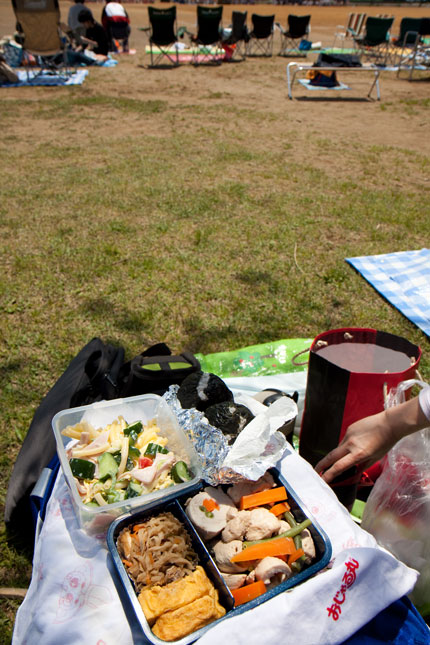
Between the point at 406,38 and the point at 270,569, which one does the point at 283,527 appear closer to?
the point at 270,569

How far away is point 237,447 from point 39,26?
1227 centimetres

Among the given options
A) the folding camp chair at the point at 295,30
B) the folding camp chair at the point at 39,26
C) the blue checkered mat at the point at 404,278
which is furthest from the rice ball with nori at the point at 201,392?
the folding camp chair at the point at 295,30

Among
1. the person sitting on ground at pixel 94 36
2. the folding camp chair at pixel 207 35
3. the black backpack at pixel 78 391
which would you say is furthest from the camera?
the folding camp chair at pixel 207 35

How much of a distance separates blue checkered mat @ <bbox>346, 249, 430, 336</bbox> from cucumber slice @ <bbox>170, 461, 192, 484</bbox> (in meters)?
2.42

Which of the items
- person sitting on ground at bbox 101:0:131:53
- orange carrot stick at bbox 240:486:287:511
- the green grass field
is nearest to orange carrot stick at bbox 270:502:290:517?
orange carrot stick at bbox 240:486:287:511

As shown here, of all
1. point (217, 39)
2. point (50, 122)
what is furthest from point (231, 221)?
point (217, 39)

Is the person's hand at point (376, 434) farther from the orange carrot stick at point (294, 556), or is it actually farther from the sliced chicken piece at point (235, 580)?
the sliced chicken piece at point (235, 580)

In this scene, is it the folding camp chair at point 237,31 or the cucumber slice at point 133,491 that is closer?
the cucumber slice at point 133,491

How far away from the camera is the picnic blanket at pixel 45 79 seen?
34.9ft

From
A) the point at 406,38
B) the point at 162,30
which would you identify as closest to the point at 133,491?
the point at 162,30

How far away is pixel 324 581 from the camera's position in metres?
1.24

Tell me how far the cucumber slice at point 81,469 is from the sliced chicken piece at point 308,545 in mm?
716

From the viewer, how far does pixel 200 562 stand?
1.40m

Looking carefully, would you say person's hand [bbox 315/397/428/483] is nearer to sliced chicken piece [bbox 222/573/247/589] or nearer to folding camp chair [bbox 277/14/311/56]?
sliced chicken piece [bbox 222/573/247/589]
